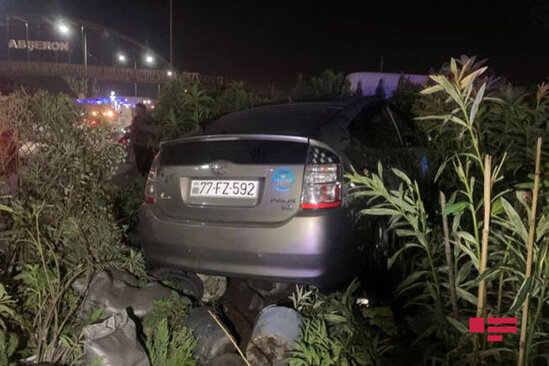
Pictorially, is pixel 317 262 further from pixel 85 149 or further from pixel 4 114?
pixel 4 114

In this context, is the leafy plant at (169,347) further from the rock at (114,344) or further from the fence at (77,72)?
the fence at (77,72)

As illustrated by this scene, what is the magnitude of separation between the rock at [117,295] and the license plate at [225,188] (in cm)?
69

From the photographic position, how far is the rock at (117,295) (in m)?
2.89

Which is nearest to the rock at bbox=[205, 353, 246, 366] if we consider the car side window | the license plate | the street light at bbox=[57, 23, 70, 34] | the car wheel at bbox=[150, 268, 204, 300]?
the car wheel at bbox=[150, 268, 204, 300]

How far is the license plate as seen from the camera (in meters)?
2.95

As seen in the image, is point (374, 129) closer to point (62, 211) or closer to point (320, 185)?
point (320, 185)

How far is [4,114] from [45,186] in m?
0.72

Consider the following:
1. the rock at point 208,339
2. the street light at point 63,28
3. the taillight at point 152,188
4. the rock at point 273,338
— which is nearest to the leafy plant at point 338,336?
the rock at point 273,338

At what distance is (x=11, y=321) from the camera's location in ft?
9.09

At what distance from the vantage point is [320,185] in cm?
282

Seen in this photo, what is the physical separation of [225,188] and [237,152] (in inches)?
9.8

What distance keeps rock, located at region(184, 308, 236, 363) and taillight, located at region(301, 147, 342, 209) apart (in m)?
0.93

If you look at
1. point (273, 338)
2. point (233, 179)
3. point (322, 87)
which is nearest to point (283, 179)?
point (233, 179)

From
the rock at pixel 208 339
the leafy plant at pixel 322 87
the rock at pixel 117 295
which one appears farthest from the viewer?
the leafy plant at pixel 322 87
